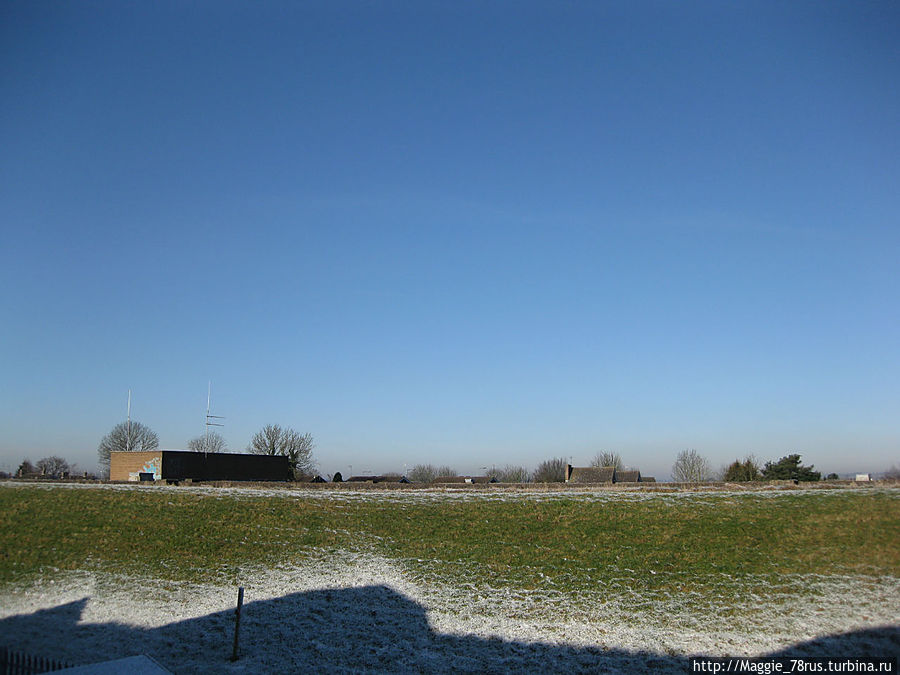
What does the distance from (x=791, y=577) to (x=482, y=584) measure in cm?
937

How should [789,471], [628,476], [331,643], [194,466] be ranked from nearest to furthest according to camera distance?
[331,643] → [789,471] → [194,466] → [628,476]

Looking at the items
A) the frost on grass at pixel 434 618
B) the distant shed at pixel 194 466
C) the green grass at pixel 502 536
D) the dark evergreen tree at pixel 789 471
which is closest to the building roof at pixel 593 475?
the dark evergreen tree at pixel 789 471

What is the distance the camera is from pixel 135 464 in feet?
196

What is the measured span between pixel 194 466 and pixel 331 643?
160 feet

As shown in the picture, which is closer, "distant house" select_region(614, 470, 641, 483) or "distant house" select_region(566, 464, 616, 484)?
"distant house" select_region(566, 464, 616, 484)

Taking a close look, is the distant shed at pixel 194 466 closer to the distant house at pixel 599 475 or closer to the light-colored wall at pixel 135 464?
the light-colored wall at pixel 135 464

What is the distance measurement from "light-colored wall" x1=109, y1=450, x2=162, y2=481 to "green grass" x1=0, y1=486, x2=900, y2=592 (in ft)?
84.5

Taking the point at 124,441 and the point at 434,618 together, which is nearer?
the point at 434,618

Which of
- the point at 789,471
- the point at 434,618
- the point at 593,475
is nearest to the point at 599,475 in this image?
the point at 593,475

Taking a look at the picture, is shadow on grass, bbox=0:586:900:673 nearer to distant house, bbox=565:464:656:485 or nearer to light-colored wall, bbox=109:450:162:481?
light-colored wall, bbox=109:450:162:481

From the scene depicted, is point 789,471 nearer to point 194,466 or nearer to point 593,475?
point 593,475

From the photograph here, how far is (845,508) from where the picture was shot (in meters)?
24.1

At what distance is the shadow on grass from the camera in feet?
49.8

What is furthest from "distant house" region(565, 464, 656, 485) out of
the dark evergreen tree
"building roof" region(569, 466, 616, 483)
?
the dark evergreen tree
